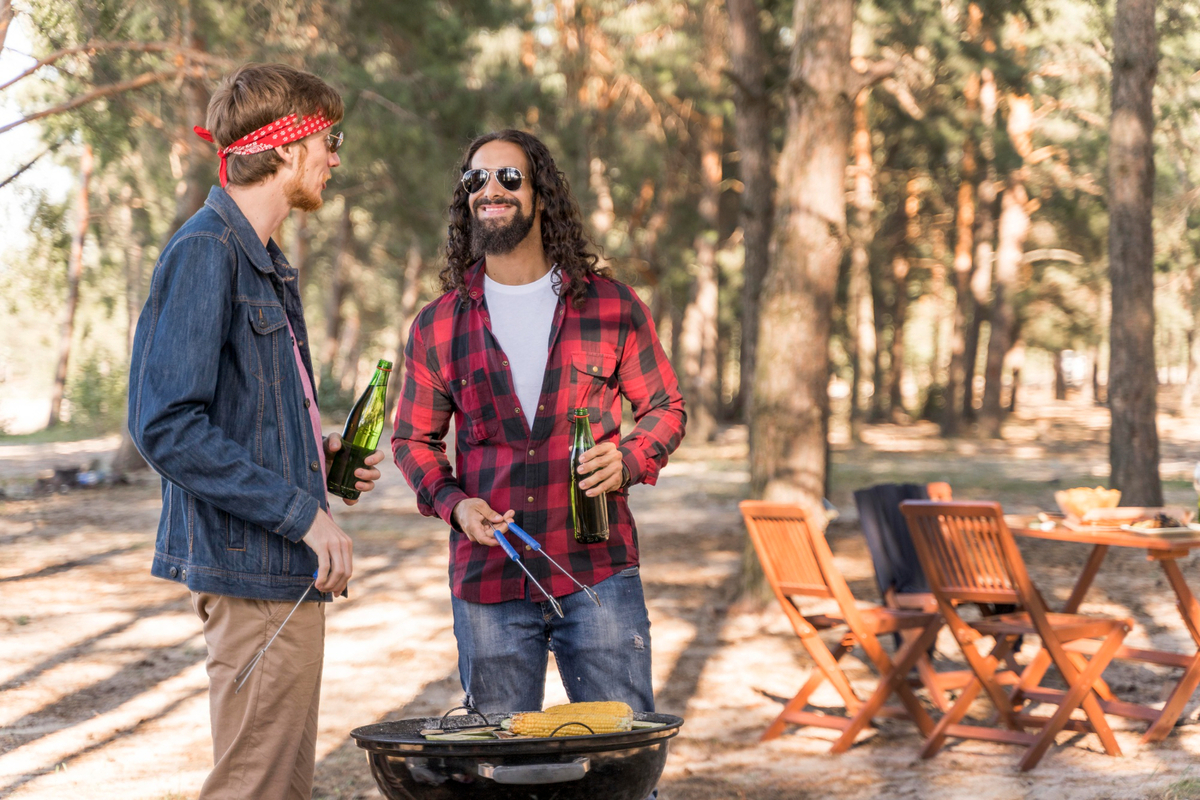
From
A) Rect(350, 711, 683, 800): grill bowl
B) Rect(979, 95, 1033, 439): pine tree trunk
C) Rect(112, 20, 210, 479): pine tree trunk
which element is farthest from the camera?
Rect(979, 95, 1033, 439): pine tree trunk

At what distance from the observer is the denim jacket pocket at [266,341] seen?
251cm

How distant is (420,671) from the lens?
752 centimetres

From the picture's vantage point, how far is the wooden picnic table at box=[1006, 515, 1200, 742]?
5.43m

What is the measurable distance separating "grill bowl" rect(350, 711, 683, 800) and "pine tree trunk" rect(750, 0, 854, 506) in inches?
271

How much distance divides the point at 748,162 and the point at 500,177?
1169cm

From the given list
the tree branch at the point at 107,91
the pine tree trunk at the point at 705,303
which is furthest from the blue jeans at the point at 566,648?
the pine tree trunk at the point at 705,303

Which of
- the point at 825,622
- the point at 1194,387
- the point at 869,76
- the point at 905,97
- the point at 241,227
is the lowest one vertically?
the point at 825,622

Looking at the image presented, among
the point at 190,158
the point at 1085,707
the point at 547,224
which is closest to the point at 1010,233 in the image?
the point at 190,158

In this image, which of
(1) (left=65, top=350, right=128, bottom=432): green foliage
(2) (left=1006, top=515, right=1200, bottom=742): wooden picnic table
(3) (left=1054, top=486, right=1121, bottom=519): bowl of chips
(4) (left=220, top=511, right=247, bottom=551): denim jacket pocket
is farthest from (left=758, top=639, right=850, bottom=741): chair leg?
(1) (left=65, top=350, right=128, bottom=432): green foliage

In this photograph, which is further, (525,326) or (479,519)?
(525,326)

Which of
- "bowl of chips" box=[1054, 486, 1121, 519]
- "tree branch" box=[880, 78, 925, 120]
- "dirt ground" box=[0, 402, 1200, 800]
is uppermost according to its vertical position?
"tree branch" box=[880, 78, 925, 120]

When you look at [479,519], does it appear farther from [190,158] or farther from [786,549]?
[190,158]

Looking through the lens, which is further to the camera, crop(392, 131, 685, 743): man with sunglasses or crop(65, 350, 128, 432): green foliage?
crop(65, 350, 128, 432): green foliage

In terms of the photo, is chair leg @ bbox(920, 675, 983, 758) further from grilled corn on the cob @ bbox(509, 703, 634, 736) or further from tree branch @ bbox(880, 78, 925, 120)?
tree branch @ bbox(880, 78, 925, 120)
